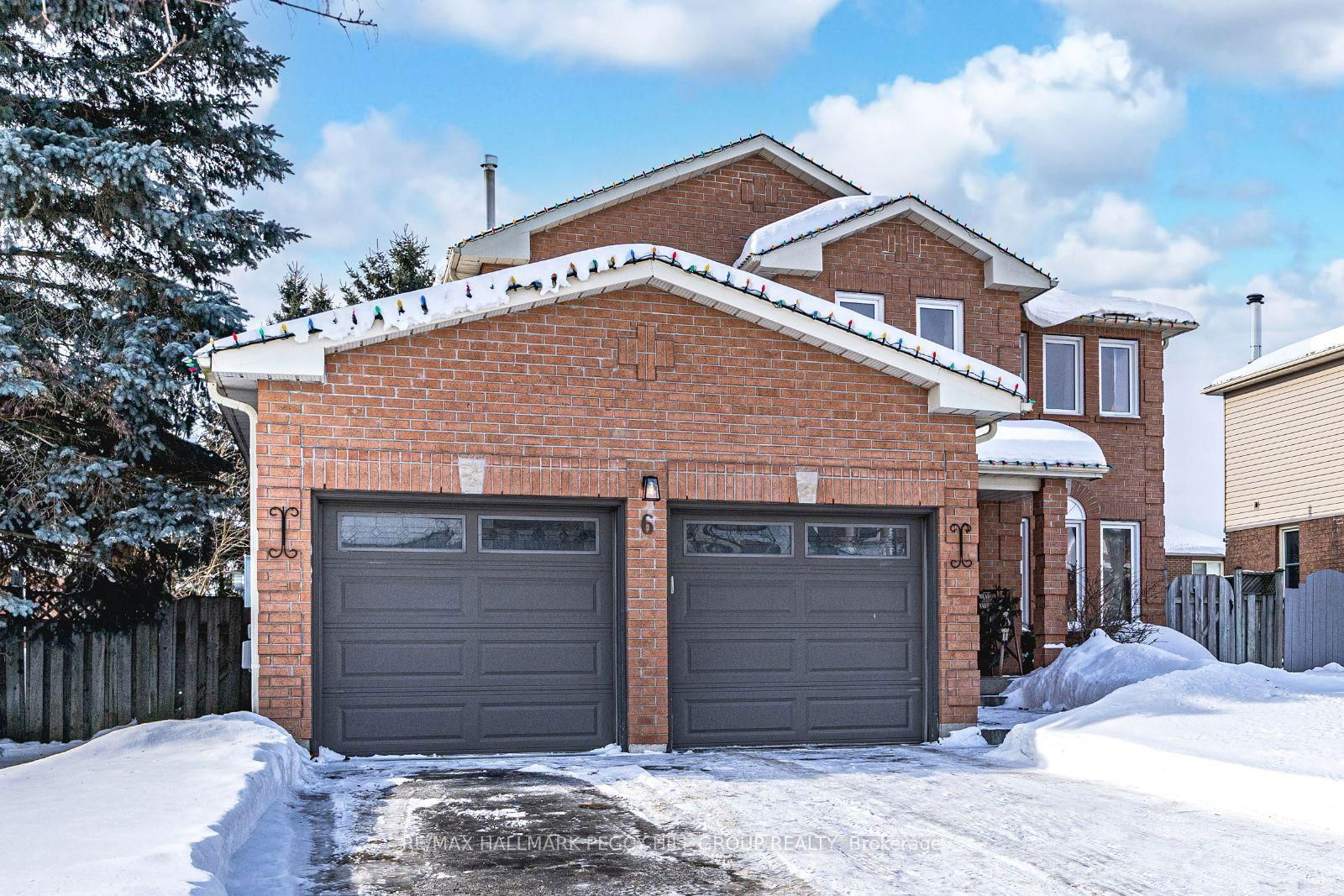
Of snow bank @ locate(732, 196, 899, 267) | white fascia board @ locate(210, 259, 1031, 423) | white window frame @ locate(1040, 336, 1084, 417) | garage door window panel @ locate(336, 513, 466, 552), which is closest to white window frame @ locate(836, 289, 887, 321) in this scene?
snow bank @ locate(732, 196, 899, 267)

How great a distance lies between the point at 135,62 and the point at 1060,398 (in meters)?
14.1

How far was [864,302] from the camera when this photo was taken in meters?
16.5

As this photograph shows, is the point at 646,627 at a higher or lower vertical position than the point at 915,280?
lower

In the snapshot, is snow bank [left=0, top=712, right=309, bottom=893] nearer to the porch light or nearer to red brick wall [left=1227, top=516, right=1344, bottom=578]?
the porch light

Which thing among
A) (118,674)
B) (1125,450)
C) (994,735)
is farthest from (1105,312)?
(118,674)

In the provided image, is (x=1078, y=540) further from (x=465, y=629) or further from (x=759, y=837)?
(x=759, y=837)

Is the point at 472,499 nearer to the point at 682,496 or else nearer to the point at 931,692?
the point at 682,496

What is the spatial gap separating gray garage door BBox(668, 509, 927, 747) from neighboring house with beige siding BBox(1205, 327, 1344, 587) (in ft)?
52.7

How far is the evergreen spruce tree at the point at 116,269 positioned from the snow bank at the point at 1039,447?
30.6 feet

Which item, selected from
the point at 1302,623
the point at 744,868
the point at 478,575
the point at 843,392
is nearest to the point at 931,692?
the point at 843,392

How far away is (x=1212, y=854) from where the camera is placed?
641 centimetres

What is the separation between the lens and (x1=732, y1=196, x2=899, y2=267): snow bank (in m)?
15.9

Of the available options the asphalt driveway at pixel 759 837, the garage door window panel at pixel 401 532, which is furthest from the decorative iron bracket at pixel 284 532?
the asphalt driveway at pixel 759 837

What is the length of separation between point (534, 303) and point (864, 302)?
282 inches
